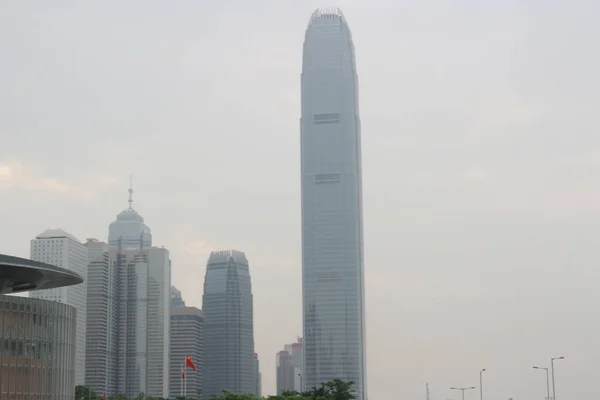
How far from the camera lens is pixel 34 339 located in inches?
3521

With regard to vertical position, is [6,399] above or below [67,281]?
below

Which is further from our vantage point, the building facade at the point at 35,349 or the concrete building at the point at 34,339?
the concrete building at the point at 34,339

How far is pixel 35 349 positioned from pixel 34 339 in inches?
37.4

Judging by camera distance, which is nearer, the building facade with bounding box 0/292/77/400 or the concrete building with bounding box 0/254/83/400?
the building facade with bounding box 0/292/77/400

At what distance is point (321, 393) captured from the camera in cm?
15388

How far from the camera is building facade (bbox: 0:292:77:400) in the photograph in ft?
283

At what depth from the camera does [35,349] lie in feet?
294

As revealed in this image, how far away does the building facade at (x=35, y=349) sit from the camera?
3398 inches

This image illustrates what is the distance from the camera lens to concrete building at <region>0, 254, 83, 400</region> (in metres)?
86.4

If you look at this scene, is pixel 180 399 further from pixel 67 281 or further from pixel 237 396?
pixel 67 281

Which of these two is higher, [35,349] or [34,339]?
[34,339]

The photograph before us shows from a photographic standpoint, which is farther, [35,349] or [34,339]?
[35,349]

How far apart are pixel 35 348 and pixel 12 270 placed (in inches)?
291

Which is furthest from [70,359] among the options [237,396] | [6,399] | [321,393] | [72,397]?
[321,393]
